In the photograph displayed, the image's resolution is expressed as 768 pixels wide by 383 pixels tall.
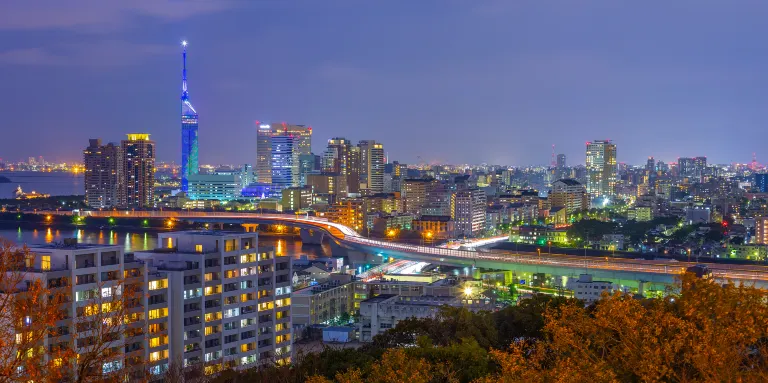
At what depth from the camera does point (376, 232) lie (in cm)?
2888

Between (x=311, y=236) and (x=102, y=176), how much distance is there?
817 inches

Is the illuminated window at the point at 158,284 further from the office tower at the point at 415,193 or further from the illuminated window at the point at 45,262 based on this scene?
the office tower at the point at 415,193

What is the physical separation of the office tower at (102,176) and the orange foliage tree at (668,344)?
4158 centimetres

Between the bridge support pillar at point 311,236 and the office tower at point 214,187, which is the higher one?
the office tower at point 214,187

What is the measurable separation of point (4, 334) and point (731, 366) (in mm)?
2710

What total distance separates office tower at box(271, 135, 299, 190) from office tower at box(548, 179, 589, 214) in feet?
75.4

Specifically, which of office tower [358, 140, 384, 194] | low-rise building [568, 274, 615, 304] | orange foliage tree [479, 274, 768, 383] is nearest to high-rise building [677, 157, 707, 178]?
office tower [358, 140, 384, 194]

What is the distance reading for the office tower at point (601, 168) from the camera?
183 ft

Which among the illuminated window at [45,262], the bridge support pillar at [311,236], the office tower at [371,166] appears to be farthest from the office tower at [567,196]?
the illuminated window at [45,262]

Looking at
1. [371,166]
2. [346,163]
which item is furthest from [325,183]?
[371,166]

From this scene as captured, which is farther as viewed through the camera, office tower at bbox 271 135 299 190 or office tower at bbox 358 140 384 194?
office tower at bbox 271 135 299 190

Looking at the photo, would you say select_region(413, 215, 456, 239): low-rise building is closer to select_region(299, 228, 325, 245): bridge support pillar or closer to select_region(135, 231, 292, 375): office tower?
select_region(299, 228, 325, 245): bridge support pillar

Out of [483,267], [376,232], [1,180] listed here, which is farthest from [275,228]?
[1,180]

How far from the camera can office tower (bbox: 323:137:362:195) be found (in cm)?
4959
